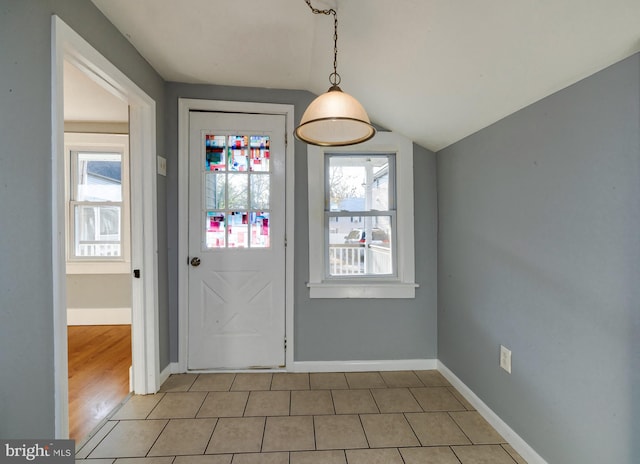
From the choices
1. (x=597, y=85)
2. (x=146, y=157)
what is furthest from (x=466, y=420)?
(x=146, y=157)

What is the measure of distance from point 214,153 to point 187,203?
1.57 ft

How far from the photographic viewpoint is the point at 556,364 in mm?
1394

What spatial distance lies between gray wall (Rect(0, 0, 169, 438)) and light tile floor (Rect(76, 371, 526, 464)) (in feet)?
2.15

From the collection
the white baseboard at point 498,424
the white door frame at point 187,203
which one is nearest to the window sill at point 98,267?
the white door frame at point 187,203

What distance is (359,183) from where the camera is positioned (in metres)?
2.62

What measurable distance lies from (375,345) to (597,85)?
7.14 ft

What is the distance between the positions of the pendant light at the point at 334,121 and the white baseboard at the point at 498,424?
6.00ft

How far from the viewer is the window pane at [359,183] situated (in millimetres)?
2596

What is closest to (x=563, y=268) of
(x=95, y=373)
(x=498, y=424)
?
(x=498, y=424)

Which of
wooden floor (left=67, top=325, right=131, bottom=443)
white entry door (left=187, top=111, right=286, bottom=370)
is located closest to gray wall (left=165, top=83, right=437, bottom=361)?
white entry door (left=187, top=111, right=286, bottom=370)

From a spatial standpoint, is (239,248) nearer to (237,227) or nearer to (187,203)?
(237,227)

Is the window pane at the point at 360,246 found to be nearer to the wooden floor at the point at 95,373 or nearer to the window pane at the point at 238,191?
the window pane at the point at 238,191

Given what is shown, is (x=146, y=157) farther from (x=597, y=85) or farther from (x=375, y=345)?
(x=597, y=85)

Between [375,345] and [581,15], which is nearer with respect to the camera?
[581,15]
